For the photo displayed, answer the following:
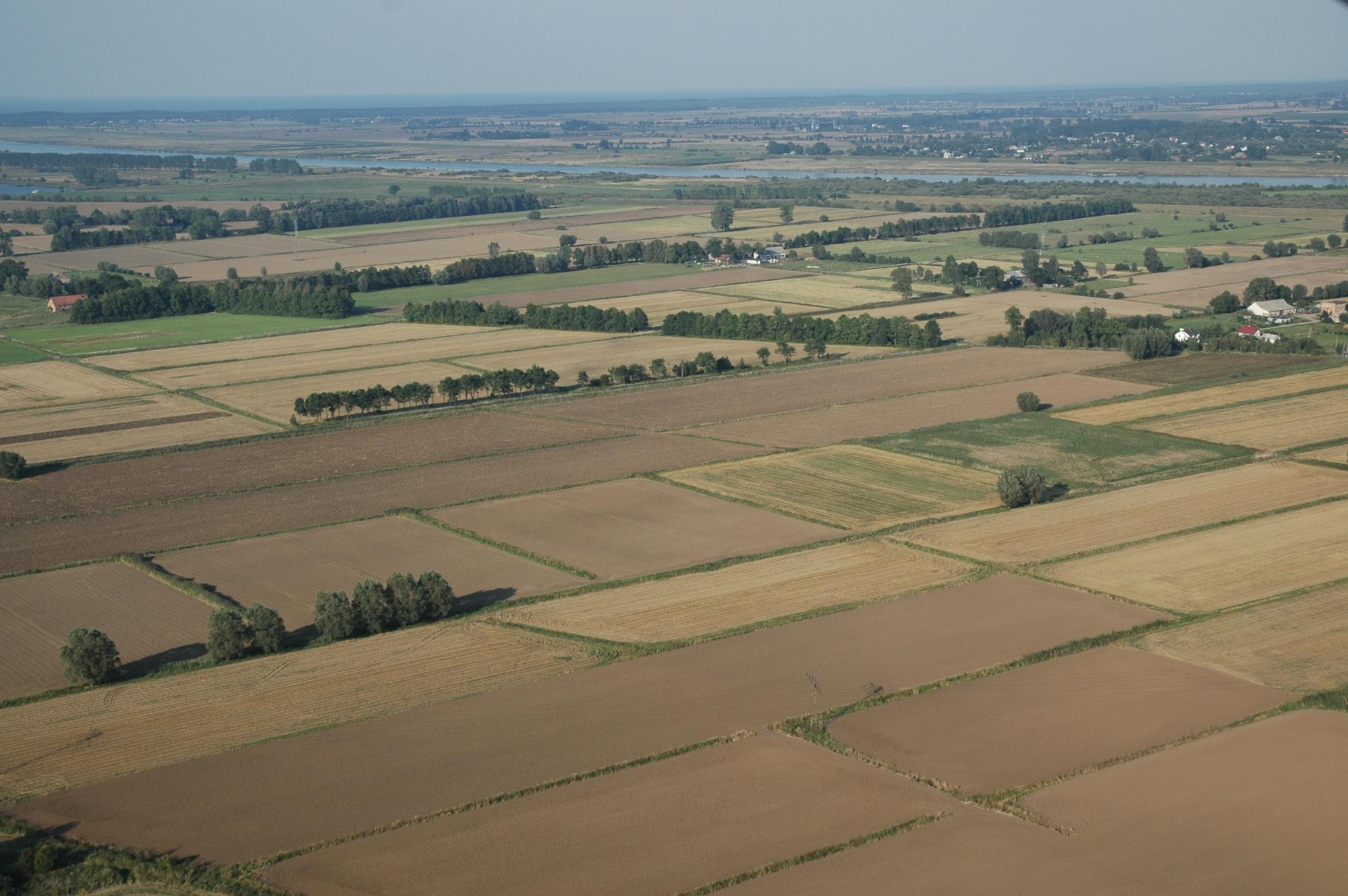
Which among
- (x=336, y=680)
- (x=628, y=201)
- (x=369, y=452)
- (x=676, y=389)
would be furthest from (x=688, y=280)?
(x=336, y=680)

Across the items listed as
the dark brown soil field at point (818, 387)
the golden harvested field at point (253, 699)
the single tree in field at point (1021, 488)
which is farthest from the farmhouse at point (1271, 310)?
the golden harvested field at point (253, 699)

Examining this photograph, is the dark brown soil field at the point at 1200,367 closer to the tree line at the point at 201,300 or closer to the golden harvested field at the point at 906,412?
the golden harvested field at the point at 906,412

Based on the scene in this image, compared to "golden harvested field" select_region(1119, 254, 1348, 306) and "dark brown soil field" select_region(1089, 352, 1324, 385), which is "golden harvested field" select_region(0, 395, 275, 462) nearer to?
"dark brown soil field" select_region(1089, 352, 1324, 385)

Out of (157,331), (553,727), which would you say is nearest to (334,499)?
(553,727)

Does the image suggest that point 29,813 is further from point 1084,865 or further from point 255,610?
point 1084,865

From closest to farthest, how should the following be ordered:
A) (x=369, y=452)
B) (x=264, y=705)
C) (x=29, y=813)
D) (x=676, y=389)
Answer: (x=29, y=813) < (x=264, y=705) < (x=369, y=452) < (x=676, y=389)

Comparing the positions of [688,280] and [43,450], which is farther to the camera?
[688,280]

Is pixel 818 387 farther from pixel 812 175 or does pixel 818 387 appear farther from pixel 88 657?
pixel 812 175
